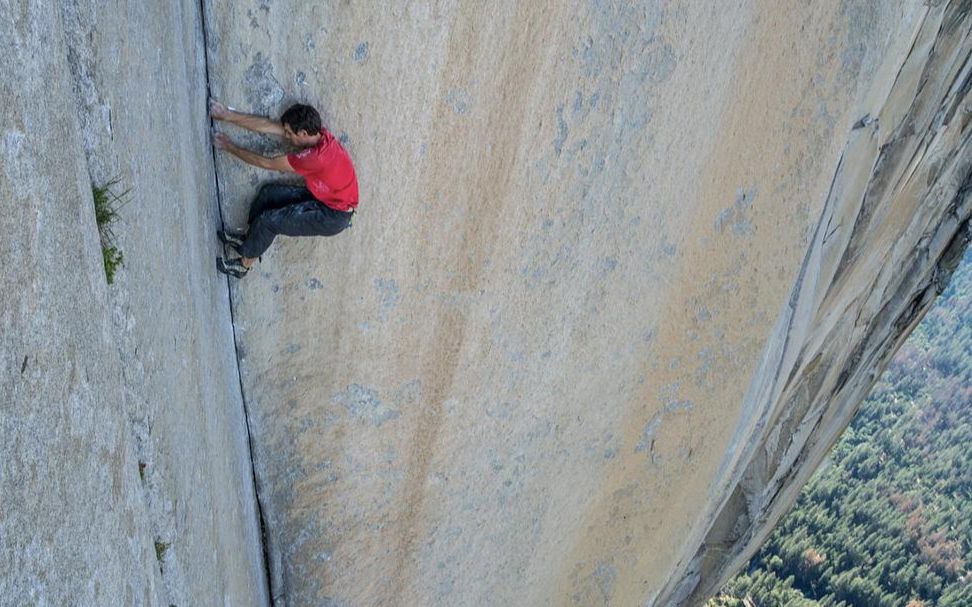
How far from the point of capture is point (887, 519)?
36938 millimetres

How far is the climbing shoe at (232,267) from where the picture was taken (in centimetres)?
457

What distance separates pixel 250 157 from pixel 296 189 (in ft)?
0.99

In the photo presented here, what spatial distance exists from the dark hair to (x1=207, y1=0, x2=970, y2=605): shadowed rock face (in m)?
0.18

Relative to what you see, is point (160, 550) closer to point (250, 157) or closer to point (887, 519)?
point (250, 157)

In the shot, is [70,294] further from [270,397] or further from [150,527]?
[270,397]

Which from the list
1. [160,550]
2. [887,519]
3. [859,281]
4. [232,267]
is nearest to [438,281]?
[232,267]

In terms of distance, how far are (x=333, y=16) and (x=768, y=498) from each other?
7.72 meters

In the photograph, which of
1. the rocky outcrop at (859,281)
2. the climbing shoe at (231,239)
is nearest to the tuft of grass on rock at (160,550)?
the climbing shoe at (231,239)

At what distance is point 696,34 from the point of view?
497 centimetres

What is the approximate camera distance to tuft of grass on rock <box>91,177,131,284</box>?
284cm

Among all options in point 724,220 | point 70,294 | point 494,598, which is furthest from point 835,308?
point 70,294

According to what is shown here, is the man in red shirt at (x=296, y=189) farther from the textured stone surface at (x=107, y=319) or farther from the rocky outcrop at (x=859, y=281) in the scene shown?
the rocky outcrop at (x=859, y=281)

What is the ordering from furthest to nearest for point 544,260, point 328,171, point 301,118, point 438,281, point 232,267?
point 544,260, point 438,281, point 232,267, point 328,171, point 301,118

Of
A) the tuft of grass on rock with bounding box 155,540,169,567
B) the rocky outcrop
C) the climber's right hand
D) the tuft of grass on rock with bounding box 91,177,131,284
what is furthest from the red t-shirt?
the rocky outcrop
